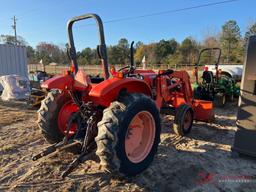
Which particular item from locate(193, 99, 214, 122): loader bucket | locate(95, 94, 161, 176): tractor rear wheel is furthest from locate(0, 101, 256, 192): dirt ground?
locate(193, 99, 214, 122): loader bucket

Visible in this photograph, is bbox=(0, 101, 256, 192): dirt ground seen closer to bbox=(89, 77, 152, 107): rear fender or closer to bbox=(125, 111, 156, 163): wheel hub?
bbox=(125, 111, 156, 163): wheel hub

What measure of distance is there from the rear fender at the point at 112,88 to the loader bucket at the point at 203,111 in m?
2.39

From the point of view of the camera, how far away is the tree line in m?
40.3

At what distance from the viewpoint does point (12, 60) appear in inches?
461

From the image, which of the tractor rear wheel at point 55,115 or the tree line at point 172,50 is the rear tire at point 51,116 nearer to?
the tractor rear wheel at point 55,115

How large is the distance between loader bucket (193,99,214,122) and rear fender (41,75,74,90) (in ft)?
11.0

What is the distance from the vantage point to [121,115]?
271 centimetres

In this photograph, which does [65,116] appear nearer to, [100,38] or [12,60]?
[100,38]

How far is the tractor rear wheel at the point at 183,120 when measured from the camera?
4551mm

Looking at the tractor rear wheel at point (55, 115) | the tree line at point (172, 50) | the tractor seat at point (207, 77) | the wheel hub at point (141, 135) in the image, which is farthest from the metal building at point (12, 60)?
the tree line at point (172, 50)

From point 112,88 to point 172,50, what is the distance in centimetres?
4988

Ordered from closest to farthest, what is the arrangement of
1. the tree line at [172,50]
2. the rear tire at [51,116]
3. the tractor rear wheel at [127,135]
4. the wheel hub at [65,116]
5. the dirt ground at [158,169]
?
the tractor rear wheel at [127,135] → the dirt ground at [158,169] → the rear tire at [51,116] → the wheel hub at [65,116] → the tree line at [172,50]

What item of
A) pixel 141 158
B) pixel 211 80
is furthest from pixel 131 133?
pixel 211 80

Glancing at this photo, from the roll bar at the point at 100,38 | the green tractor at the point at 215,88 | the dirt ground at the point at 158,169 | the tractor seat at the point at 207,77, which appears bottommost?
the dirt ground at the point at 158,169
